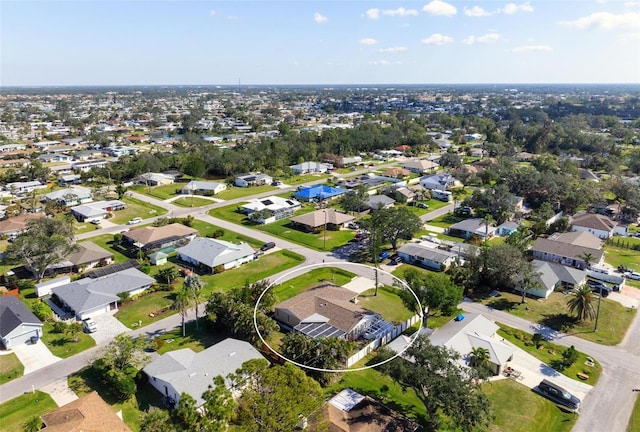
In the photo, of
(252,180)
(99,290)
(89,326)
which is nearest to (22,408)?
(89,326)

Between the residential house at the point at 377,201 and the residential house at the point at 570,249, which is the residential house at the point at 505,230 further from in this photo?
the residential house at the point at 377,201

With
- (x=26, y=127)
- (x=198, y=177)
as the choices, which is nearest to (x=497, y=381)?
(x=198, y=177)

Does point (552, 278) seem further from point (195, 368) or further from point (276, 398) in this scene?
point (195, 368)

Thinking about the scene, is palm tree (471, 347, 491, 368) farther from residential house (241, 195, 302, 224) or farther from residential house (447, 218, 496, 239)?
residential house (241, 195, 302, 224)

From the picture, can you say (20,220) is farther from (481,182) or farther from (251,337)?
(481,182)

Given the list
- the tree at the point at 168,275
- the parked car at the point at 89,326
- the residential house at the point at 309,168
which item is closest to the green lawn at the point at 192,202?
the residential house at the point at 309,168
